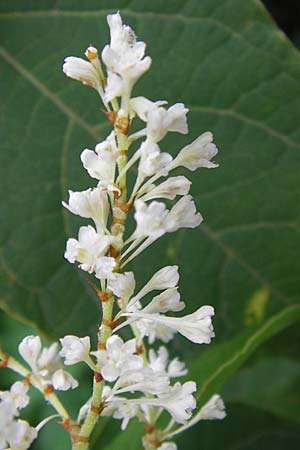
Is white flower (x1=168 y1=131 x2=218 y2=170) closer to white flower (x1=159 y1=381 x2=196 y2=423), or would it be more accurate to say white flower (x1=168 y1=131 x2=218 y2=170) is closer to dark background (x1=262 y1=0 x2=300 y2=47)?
white flower (x1=159 y1=381 x2=196 y2=423)

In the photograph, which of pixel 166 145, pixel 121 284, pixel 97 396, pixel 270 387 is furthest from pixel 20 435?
pixel 270 387

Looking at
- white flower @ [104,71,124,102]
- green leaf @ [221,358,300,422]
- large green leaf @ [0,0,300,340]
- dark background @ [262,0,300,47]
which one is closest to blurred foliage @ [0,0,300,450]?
large green leaf @ [0,0,300,340]

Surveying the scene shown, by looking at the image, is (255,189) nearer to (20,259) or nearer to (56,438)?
(20,259)

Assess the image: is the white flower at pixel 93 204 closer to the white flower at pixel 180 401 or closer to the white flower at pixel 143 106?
the white flower at pixel 143 106

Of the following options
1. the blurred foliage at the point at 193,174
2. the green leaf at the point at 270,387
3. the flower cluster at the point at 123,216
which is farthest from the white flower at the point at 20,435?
the green leaf at the point at 270,387

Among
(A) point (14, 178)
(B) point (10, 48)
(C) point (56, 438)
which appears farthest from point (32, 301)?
(C) point (56, 438)

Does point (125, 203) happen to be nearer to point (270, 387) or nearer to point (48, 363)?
point (48, 363)
